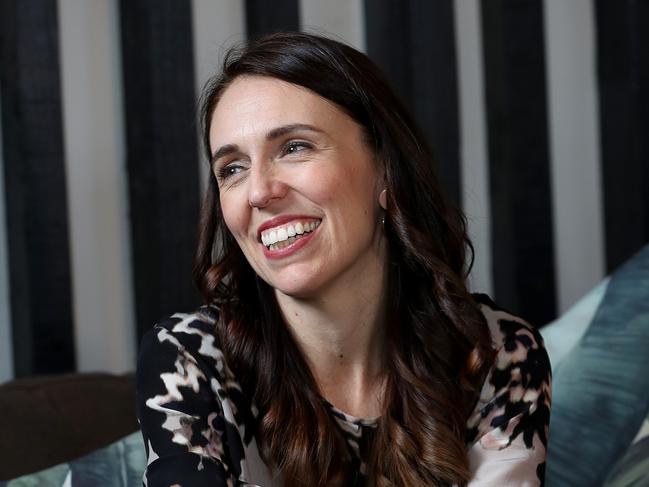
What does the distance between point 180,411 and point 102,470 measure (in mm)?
263

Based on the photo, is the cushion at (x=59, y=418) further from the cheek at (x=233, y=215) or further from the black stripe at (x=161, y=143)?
the cheek at (x=233, y=215)

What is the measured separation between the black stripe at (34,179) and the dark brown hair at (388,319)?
0.50 metres

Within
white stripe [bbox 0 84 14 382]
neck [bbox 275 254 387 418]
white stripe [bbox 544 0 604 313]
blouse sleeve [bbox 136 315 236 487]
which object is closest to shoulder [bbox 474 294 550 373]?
neck [bbox 275 254 387 418]

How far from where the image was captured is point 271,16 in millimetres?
2014

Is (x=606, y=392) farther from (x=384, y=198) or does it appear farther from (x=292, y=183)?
(x=292, y=183)

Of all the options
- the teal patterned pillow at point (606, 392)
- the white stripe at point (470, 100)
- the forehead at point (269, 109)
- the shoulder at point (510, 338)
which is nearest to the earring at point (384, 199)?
the forehead at point (269, 109)

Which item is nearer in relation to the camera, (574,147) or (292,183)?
(292,183)

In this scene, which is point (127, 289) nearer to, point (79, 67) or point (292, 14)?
point (79, 67)

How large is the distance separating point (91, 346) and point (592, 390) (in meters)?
1.02

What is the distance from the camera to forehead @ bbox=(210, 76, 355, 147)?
133 centimetres

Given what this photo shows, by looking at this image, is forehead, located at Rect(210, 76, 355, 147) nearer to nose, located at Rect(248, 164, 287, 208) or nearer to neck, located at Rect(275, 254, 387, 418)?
nose, located at Rect(248, 164, 287, 208)

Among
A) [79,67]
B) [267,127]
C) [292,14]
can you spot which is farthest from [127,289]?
[267,127]

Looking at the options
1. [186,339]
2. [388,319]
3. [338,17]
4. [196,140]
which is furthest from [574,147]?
[186,339]

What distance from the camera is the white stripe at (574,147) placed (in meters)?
2.24
